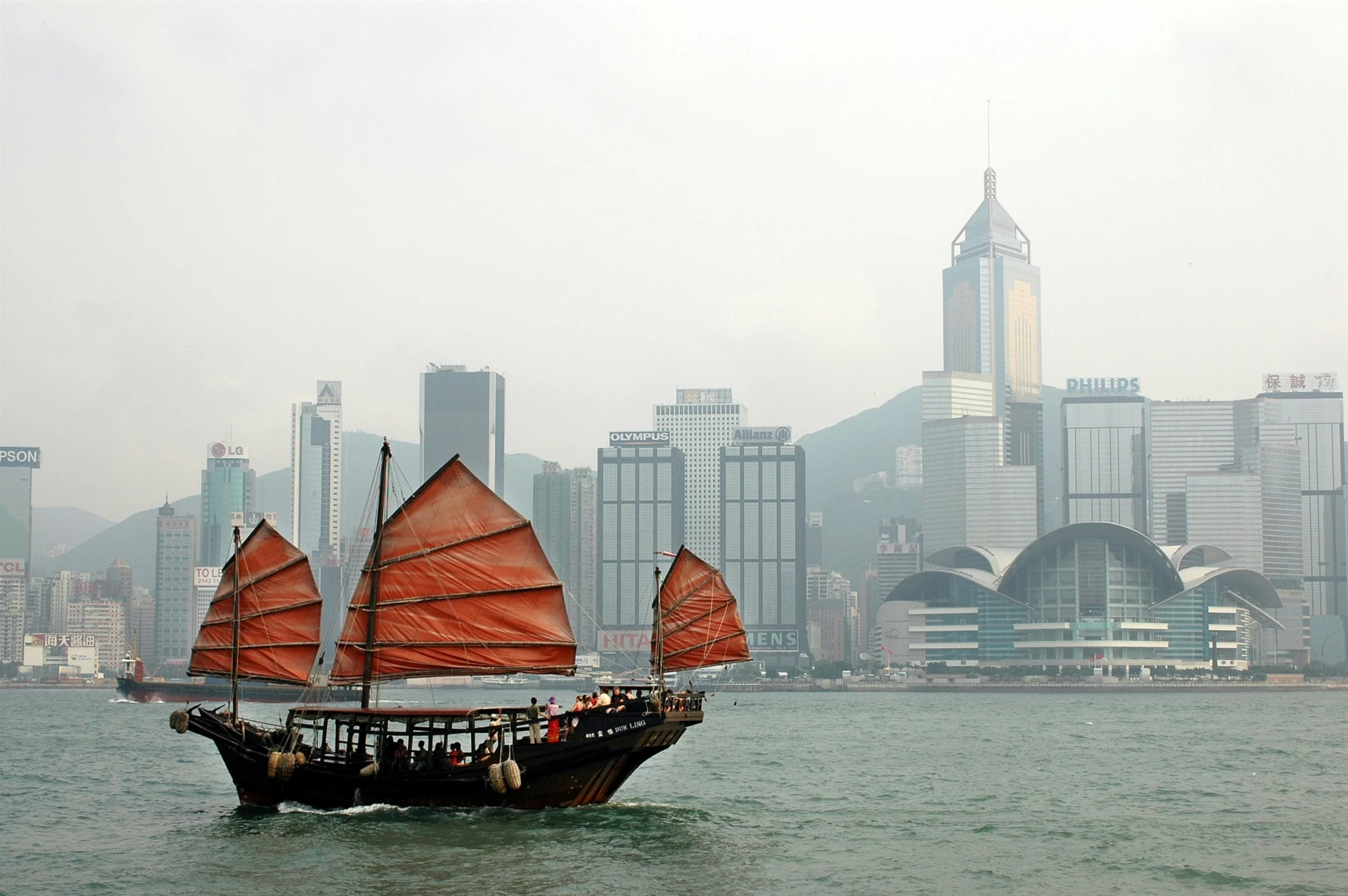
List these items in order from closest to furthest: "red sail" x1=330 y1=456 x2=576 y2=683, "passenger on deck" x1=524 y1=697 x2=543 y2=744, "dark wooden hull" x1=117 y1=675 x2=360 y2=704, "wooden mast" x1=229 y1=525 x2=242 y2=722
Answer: "passenger on deck" x1=524 y1=697 x2=543 y2=744 → "red sail" x1=330 y1=456 x2=576 y2=683 → "wooden mast" x1=229 y1=525 x2=242 y2=722 → "dark wooden hull" x1=117 y1=675 x2=360 y2=704

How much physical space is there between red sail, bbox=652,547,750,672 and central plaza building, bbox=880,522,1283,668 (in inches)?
5538

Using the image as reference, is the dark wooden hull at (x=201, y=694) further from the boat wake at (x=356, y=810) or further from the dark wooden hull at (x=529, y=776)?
the dark wooden hull at (x=529, y=776)

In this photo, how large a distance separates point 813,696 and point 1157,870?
151 m

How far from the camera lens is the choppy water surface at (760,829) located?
98.9 feet

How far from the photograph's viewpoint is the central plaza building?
183875mm

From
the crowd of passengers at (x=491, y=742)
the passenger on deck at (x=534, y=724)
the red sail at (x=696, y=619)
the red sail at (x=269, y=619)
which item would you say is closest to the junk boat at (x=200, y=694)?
the red sail at (x=696, y=619)

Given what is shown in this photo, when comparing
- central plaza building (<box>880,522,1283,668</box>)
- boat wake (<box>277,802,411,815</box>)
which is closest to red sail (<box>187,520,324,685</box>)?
boat wake (<box>277,802,411,815</box>)

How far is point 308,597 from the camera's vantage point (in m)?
40.2

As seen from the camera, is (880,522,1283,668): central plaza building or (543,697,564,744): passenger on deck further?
(880,522,1283,668): central plaza building

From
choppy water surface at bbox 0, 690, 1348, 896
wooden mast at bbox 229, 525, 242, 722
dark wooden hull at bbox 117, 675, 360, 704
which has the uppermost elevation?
wooden mast at bbox 229, 525, 242, 722

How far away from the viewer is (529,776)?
120 ft

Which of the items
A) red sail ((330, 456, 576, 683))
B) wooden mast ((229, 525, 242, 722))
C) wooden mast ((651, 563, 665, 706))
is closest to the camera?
red sail ((330, 456, 576, 683))

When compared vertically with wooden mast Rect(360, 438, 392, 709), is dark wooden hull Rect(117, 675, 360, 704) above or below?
below

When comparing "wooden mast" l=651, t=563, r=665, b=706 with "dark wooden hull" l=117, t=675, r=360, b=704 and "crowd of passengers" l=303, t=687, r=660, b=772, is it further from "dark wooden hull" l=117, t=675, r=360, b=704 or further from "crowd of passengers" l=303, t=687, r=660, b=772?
"dark wooden hull" l=117, t=675, r=360, b=704
